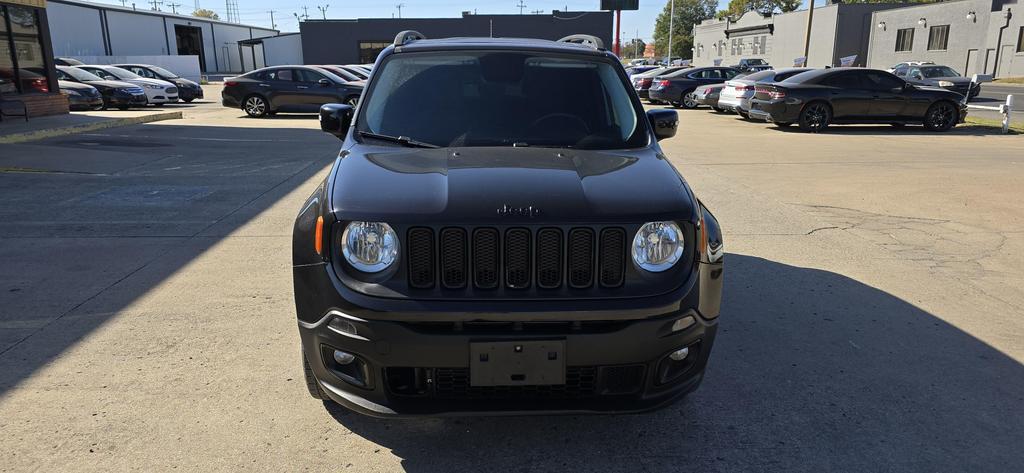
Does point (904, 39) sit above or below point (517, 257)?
above

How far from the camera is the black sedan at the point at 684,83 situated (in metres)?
24.6

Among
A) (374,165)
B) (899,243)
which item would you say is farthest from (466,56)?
(899,243)

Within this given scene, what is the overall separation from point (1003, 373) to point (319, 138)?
44.5 feet

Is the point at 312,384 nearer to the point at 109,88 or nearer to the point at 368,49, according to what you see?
the point at 109,88

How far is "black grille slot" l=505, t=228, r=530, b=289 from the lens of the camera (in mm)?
2732

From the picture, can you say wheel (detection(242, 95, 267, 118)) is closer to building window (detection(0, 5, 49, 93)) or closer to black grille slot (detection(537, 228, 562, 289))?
building window (detection(0, 5, 49, 93))

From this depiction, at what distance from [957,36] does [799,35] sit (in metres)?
Result: 14.6

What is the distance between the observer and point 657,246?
287cm

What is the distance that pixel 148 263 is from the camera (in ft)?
18.8

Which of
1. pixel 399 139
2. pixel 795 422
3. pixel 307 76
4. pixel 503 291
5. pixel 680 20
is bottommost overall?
pixel 795 422

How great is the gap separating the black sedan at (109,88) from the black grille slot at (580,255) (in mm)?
23121

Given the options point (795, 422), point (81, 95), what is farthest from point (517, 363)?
point (81, 95)

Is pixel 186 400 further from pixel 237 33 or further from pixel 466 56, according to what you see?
pixel 237 33

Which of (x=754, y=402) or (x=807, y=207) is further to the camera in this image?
(x=807, y=207)
